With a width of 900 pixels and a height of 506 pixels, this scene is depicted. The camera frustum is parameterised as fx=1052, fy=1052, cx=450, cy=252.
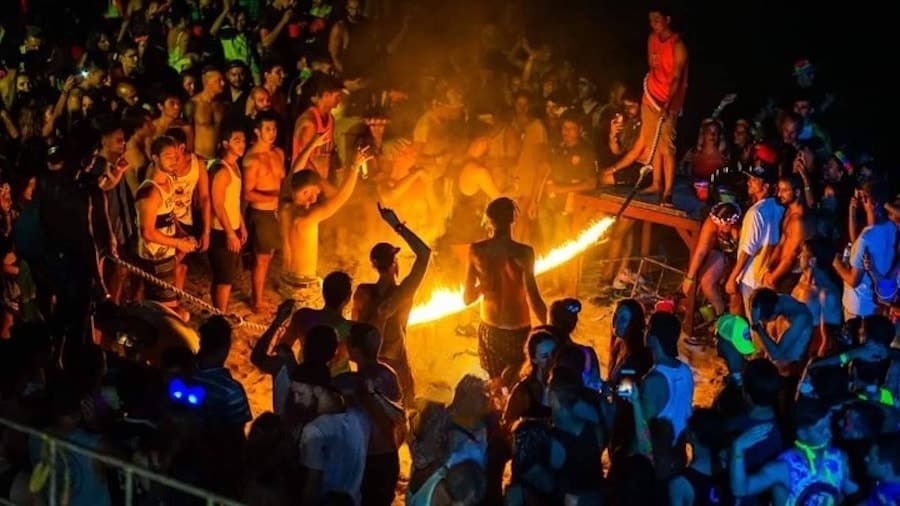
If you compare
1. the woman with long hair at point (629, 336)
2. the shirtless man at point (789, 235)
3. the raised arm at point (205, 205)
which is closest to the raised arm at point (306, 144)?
the raised arm at point (205, 205)

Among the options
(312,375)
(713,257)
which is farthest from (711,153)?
(312,375)

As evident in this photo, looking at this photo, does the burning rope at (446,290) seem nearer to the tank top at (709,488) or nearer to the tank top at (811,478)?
the tank top at (709,488)

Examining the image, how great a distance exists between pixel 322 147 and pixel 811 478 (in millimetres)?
7233

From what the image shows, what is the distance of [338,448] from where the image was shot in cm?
514

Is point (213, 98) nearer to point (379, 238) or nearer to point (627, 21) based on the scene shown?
point (379, 238)

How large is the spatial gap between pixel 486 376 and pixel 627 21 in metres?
12.3

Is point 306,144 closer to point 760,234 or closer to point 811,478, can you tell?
point 760,234

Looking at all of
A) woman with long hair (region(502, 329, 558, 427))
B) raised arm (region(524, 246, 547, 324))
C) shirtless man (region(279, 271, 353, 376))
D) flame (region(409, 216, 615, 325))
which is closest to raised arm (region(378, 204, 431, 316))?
shirtless man (region(279, 271, 353, 376))

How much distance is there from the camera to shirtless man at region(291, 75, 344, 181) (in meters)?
10.7

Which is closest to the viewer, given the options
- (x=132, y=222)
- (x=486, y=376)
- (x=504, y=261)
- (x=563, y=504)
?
(x=563, y=504)

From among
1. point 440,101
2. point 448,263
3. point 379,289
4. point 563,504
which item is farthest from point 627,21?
point 563,504

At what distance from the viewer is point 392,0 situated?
18438mm

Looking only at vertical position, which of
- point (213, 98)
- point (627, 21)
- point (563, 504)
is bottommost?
point (563, 504)

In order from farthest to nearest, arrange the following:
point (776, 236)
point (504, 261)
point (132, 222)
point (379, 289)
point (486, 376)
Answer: point (132, 222) → point (776, 236) → point (486, 376) → point (504, 261) → point (379, 289)
